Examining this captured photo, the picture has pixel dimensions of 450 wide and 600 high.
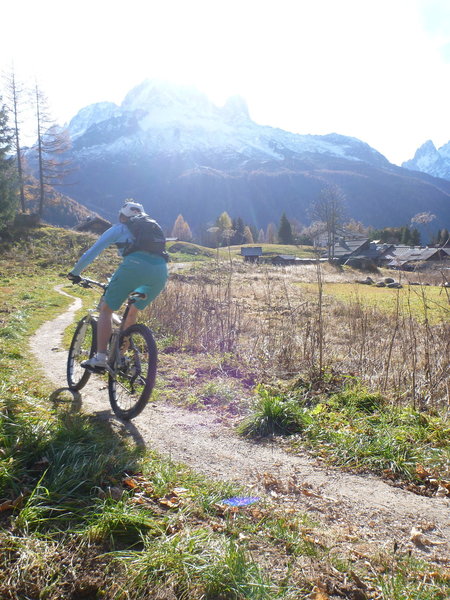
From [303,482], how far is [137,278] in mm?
2942

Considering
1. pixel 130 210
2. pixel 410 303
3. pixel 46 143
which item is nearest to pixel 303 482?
pixel 130 210

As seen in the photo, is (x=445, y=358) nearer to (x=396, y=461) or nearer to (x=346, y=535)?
(x=396, y=461)

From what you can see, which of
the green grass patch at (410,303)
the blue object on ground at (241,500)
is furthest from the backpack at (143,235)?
the green grass patch at (410,303)

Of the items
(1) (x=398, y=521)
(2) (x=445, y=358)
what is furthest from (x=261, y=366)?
(1) (x=398, y=521)

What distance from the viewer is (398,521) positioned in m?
2.99

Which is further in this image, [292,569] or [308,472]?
[308,472]

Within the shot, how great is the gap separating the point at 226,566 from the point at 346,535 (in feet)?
3.36

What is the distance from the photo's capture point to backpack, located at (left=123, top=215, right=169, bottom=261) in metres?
4.75

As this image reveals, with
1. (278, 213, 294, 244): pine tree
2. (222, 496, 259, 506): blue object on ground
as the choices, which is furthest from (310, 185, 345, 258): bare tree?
(278, 213, 294, 244): pine tree

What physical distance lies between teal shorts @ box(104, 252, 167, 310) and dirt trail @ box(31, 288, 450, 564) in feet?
4.86

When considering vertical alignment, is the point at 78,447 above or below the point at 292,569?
above

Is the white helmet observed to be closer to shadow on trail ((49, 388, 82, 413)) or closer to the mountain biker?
the mountain biker

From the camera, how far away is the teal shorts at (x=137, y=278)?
4852 mm

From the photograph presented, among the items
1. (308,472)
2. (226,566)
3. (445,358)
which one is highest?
(445,358)
